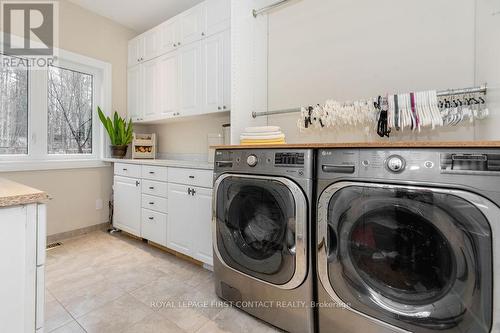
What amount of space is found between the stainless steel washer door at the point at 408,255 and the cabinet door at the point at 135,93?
2.78 meters

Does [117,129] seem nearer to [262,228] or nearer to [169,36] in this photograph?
[169,36]

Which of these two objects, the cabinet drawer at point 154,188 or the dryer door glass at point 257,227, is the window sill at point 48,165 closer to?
the cabinet drawer at point 154,188

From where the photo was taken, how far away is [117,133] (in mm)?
2939

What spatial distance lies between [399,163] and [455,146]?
194mm

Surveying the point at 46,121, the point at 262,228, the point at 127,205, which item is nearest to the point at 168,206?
the point at 127,205

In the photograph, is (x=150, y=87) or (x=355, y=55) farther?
(x=150, y=87)

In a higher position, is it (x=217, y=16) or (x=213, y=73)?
(x=217, y=16)

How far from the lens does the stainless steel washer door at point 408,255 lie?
0.90m

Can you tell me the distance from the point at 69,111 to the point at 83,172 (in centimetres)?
75

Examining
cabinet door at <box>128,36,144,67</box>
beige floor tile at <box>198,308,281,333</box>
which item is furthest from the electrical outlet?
beige floor tile at <box>198,308,281,333</box>

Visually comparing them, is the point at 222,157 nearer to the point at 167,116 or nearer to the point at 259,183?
the point at 259,183

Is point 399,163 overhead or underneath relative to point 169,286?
overhead

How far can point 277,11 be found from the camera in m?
2.17

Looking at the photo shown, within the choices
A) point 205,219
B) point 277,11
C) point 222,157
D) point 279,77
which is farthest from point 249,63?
point 205,219
